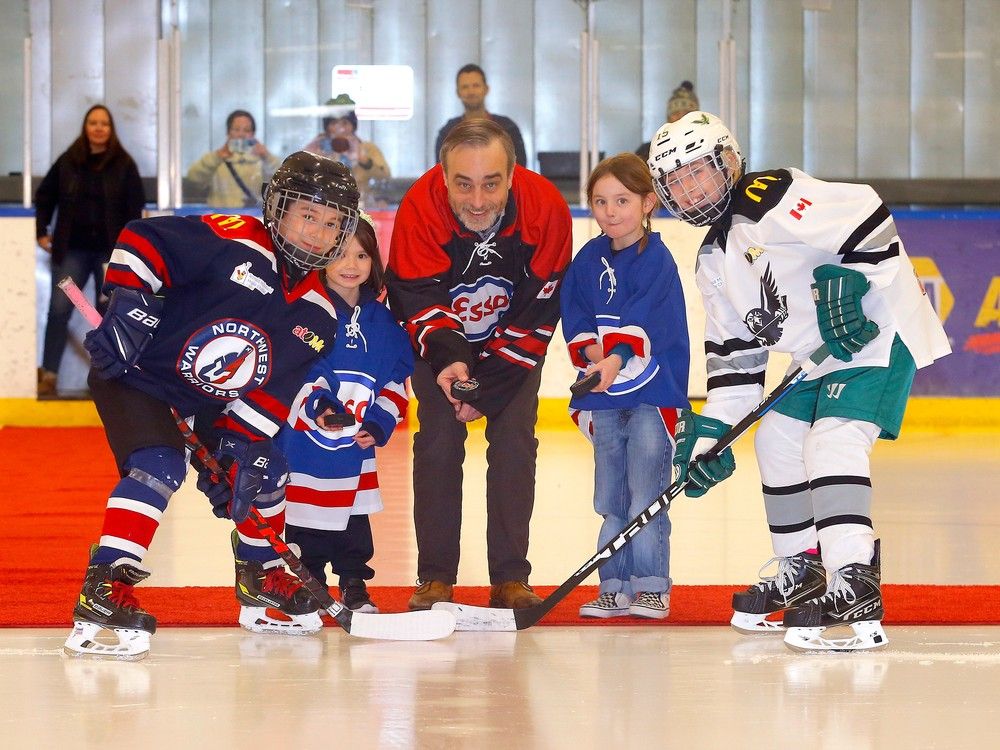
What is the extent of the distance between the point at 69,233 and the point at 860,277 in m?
4.69

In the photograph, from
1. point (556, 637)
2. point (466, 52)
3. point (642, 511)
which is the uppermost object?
point (466, 52)

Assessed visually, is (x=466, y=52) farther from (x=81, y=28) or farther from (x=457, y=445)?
(x=457, y=445)

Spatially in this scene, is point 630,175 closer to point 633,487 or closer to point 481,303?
point 481,303

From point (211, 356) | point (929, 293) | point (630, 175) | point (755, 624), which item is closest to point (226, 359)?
point (211, 356)

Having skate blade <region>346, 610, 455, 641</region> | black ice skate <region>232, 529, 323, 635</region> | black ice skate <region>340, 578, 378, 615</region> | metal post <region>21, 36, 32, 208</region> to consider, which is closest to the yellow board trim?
metal post <region>21, 36, 32, 208</region>

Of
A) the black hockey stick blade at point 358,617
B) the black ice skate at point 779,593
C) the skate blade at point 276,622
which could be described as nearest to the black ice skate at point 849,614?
the black ice skate at point 779,593

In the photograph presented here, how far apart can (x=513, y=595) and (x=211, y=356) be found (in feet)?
2.60

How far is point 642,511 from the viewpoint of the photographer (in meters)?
2.74

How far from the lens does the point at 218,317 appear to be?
243 cm

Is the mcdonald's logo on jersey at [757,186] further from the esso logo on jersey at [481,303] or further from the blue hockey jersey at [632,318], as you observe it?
the esso logo on jersey at [481,303]

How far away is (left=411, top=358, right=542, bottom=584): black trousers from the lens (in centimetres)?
285

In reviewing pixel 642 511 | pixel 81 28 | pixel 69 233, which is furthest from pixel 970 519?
pixel 81 28

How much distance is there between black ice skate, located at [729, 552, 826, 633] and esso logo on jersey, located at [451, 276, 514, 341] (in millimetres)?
779

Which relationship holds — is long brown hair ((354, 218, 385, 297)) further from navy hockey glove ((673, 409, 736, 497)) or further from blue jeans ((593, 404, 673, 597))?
navy hockey glove ((673, 409, 736, 497))
